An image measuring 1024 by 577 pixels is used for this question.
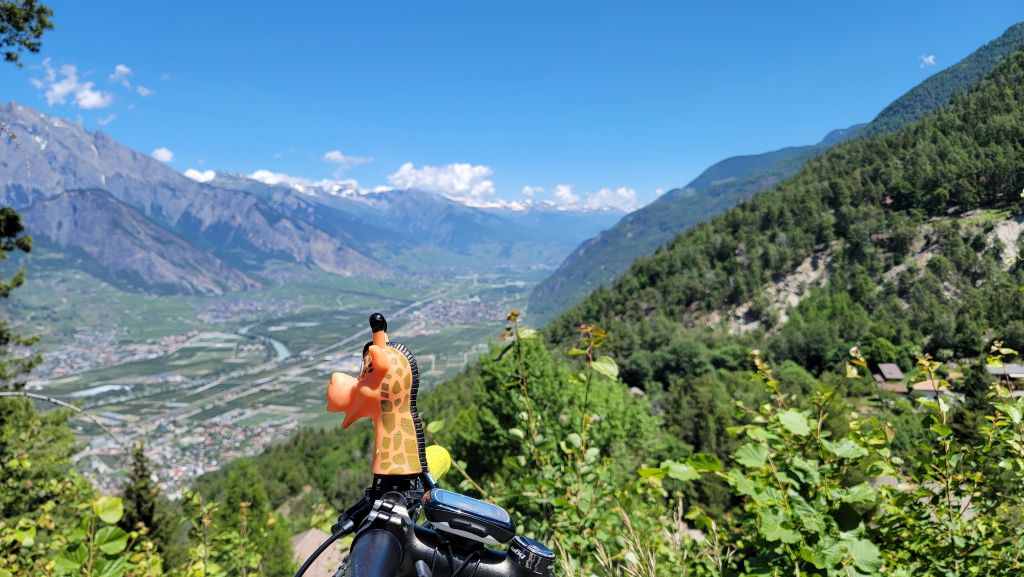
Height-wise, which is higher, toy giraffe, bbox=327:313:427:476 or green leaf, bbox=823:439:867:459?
toy giraffe, bbox=327:313:427:476

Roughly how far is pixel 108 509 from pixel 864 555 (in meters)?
2.97

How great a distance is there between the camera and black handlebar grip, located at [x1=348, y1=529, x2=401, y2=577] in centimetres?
127

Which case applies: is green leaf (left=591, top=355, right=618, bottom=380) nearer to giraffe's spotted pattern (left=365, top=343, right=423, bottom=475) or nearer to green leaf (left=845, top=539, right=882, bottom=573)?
giraffe's spotted pattern (left=365, top=343, right=423, bottom=475)

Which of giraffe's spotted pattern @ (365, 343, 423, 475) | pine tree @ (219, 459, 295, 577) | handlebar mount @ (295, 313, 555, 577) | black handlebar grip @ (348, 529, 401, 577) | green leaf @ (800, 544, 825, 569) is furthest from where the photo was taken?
pine tree @ (219, 459, 295, 577)

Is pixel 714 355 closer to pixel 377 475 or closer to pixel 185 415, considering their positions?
pixel 377 475

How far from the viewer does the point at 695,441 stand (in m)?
41.5

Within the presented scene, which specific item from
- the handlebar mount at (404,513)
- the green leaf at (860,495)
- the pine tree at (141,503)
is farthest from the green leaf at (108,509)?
the pine tree at (141,503)

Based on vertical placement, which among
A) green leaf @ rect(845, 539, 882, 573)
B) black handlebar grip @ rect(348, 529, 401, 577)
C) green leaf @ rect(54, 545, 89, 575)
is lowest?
green leaf @ rect(845, 539, 882, 573)

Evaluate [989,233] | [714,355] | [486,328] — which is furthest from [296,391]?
[989,233]

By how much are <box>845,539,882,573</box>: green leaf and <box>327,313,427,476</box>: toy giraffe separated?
1665 mm

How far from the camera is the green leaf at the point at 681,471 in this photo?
184 cm

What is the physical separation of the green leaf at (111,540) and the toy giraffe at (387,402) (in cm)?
124

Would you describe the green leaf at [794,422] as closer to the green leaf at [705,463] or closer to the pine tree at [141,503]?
the green leaf at [705,463]

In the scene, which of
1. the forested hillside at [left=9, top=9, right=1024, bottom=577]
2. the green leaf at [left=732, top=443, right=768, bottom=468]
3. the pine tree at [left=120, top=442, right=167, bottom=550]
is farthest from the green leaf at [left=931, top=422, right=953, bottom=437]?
the pine tree at [left=120, top=442, right=167, bottom=550]
